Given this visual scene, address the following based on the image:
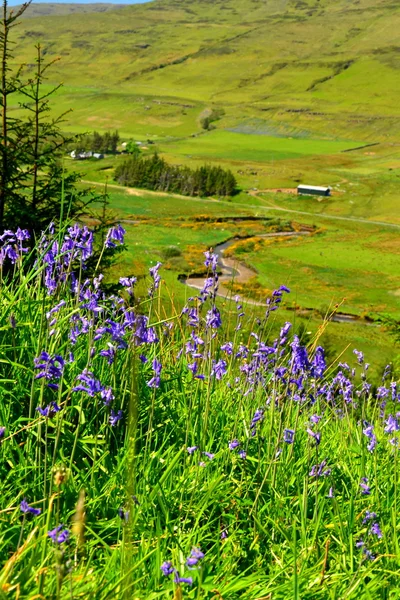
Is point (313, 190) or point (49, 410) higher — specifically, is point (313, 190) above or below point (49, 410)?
below

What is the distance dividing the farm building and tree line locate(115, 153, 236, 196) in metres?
15.6

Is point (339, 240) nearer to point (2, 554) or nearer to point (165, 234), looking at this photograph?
point (165, 234)

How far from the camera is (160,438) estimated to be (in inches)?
149

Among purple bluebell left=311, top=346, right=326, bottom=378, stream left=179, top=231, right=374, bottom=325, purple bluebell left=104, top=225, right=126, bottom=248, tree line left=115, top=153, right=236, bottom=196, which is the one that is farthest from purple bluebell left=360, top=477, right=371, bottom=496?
tree line left=115, top=153, right=236, bottom=196

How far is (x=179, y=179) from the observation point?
145625 millimetres

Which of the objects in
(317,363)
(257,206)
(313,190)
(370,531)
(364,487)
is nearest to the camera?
(370,531)

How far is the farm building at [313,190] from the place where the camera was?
477 feet

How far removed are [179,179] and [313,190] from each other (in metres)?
31.3

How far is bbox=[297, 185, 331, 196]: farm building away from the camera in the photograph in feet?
477

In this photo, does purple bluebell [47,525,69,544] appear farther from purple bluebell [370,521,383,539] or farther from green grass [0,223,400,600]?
purple bluebell [370,521,383,539]

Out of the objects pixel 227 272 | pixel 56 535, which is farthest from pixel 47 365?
pixel 227 272

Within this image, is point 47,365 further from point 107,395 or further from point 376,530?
point 376,530

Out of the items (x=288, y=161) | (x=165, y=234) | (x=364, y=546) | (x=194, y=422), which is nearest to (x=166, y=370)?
(x=194, y=422)

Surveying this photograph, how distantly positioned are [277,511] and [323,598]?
2.05 feet
